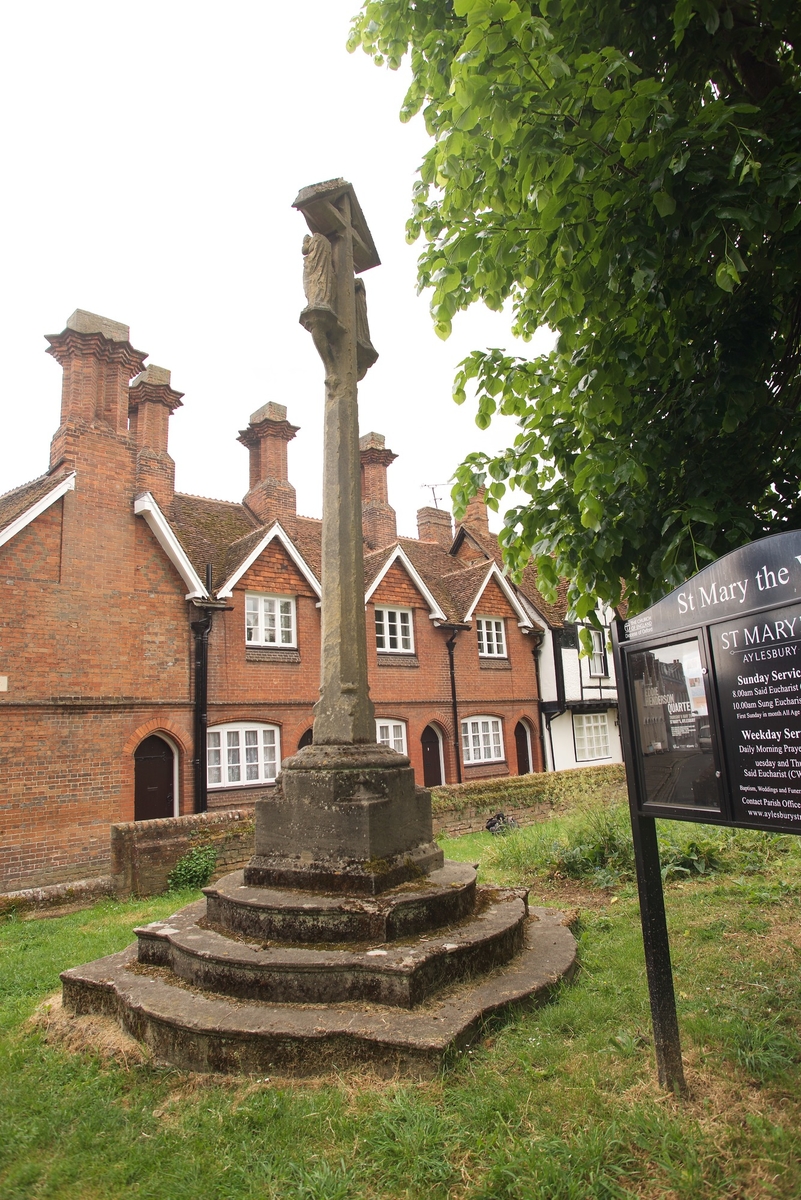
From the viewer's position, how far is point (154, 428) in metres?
17.0

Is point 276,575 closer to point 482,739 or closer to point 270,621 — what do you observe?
point 270,621

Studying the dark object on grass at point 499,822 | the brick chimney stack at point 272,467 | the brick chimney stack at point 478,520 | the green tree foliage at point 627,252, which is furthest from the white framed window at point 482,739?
the green tree foliage at point 627,252

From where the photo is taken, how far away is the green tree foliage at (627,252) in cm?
334

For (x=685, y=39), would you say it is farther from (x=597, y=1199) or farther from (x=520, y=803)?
(x=520, y=803)

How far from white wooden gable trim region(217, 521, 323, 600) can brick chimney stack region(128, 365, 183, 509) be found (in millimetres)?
2406

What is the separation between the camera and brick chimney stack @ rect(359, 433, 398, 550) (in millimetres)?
22688

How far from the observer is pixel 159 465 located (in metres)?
17.1

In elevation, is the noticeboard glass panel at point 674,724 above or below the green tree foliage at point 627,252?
below

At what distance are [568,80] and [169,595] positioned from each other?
1384 cm

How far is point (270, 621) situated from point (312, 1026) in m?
14.1

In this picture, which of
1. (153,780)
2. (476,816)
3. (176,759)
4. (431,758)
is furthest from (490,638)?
Answer: (153,780)

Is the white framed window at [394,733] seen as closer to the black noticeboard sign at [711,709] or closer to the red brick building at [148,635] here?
the red brick building at [148,635]

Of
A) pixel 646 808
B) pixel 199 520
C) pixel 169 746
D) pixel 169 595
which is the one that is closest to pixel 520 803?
pixel 169 746

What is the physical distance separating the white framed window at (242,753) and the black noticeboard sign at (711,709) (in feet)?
44.8
